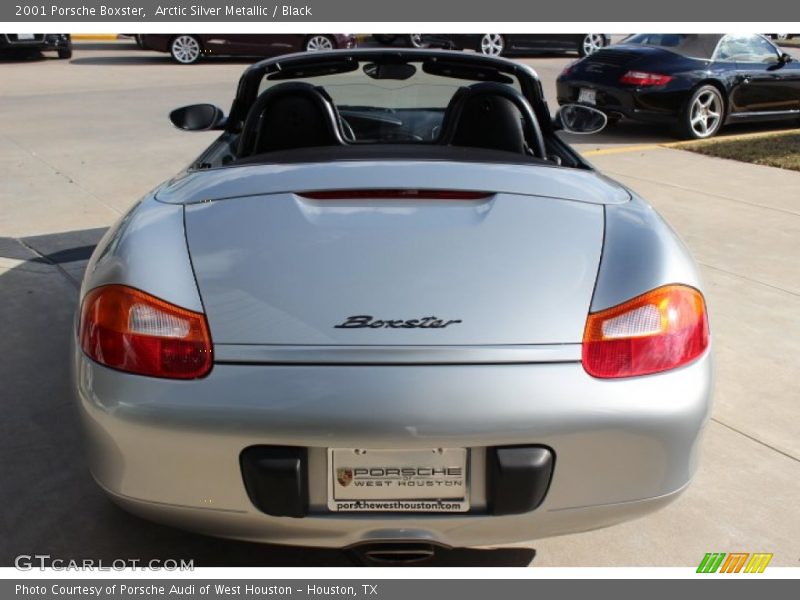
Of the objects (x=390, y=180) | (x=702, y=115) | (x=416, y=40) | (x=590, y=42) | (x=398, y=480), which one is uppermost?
(x=390, y=180)

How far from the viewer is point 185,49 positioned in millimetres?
16891

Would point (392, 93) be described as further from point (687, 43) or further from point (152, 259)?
point (687, 43)

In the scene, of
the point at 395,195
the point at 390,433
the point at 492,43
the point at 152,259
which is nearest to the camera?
the point at 390,433

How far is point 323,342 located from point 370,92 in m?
2.75

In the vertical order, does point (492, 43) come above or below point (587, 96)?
below

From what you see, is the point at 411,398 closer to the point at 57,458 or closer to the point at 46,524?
the point at 46,524

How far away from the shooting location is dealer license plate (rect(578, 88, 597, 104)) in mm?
9928

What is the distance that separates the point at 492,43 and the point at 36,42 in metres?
9.02

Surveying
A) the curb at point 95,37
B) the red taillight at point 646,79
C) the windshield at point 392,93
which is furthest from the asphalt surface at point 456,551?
the curb at point 95,37

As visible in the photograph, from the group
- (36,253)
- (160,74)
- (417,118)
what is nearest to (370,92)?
(417,118)

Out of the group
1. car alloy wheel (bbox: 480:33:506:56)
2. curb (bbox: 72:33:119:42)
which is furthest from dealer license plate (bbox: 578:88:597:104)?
curb (bbox: 72:33:119:42)

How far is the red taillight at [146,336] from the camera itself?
2078 mm

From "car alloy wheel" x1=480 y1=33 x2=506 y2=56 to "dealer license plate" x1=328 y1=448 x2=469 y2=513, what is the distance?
1782cm

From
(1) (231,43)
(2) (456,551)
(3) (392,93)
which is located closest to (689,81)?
(3) (392,93)
